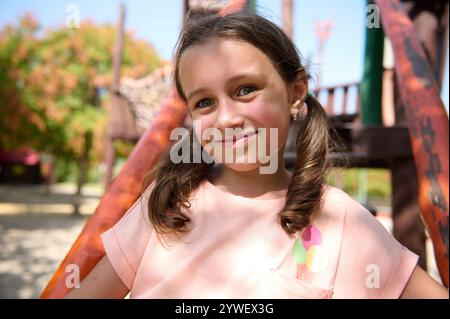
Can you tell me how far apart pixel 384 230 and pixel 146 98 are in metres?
4.65

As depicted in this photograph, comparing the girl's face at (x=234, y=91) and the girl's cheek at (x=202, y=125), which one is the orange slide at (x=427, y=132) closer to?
the girl's face at (x=234, y=91)

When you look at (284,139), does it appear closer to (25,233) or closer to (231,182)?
(231,182)

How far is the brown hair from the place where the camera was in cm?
111

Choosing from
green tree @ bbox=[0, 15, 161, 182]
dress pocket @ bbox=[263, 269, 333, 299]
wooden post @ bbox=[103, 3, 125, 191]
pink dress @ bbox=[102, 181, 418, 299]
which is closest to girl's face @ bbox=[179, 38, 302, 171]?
pink dress @ bbox=[102, 181, 418, 299]

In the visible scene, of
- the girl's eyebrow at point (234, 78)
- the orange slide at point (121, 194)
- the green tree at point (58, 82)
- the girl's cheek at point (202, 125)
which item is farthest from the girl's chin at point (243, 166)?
the green tree at point (58, 82)

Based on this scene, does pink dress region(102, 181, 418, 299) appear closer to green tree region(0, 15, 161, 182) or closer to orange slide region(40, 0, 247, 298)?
orange slide region(40, 0, 247, 298)

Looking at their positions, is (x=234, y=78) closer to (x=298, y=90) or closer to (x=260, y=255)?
(x=298, y=90)

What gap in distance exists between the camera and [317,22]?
14.9m

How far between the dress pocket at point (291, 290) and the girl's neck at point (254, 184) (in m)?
0.27

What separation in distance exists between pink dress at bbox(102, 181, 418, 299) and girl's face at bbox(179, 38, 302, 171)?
0.17 meters

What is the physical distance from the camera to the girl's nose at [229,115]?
3.51 ft

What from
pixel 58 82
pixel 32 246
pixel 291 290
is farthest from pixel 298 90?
pixel 58 82

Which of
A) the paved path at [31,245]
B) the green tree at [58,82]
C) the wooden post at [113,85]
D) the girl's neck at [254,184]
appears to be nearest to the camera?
the girl's neck at [254,184]
